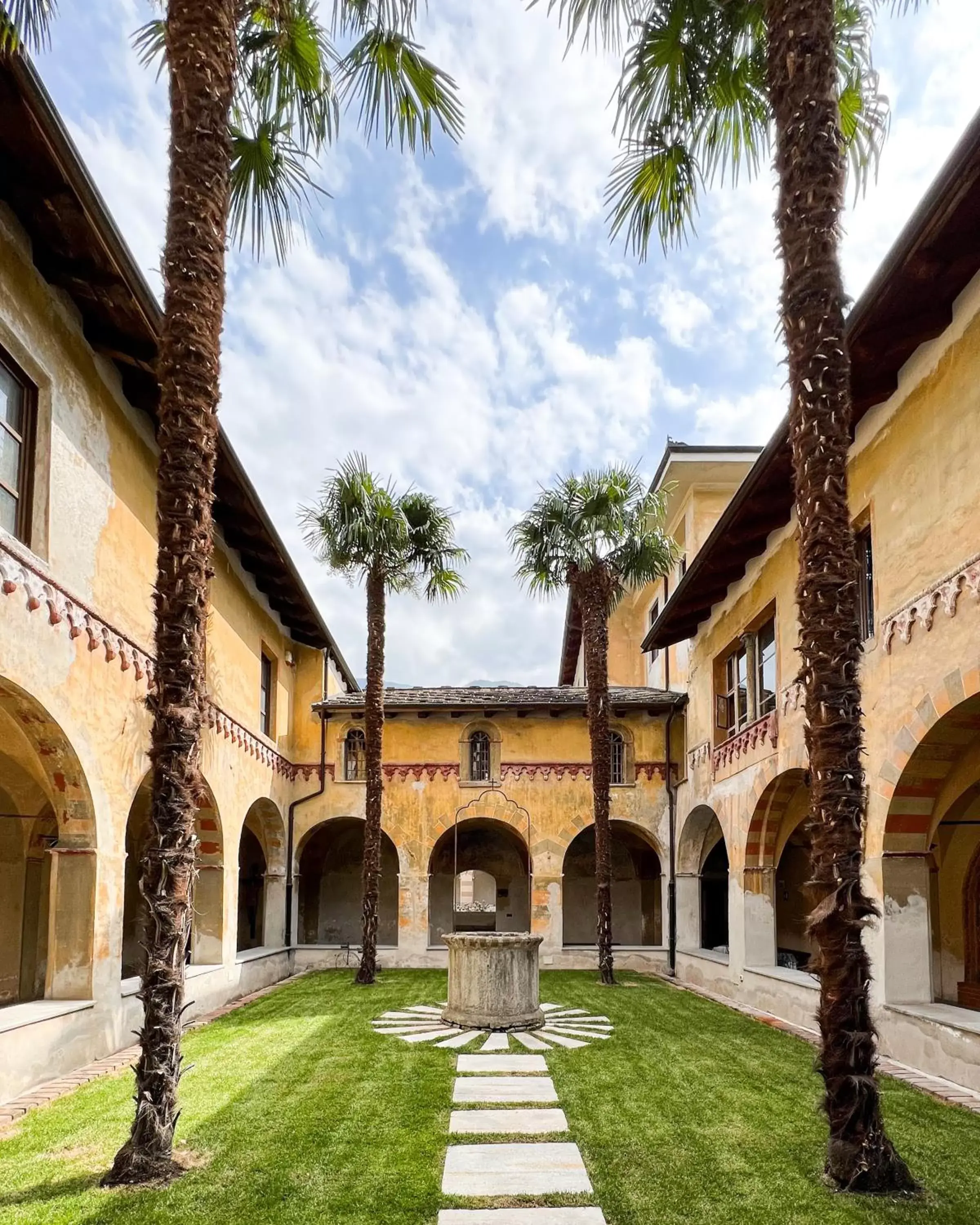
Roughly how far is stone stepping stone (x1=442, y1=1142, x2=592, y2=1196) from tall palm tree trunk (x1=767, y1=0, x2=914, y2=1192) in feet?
5.33

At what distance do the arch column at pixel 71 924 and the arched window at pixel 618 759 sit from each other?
13570mm

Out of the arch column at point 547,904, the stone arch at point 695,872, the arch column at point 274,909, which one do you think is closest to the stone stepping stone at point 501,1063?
the stone arch at point 695,872

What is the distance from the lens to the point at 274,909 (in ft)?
68.6

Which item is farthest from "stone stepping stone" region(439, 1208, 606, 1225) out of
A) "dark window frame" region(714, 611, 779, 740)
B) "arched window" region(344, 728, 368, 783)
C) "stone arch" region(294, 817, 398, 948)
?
"stone arch" region(294, 817, 398, 948)

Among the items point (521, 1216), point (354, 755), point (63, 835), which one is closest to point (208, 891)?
point (63, 835)

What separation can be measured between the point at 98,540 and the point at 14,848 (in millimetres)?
5311

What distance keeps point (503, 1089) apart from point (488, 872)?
17780mm

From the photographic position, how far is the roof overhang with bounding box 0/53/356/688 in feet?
24.7

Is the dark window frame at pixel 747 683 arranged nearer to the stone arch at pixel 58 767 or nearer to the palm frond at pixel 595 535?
the palm frond at pixel 595 535

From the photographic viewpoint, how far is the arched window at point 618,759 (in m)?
22.3

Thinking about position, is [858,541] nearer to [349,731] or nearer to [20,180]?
[20,180]

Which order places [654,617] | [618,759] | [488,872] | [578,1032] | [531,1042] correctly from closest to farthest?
[531,1042], [578,1032], [618,759], [488,872], [654,617]

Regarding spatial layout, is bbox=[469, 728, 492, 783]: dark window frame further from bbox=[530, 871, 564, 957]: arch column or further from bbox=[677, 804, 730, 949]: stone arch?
bbox=[677, 804, 730, 949]: stone arch

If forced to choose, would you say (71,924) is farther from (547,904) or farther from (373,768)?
(547,904)
